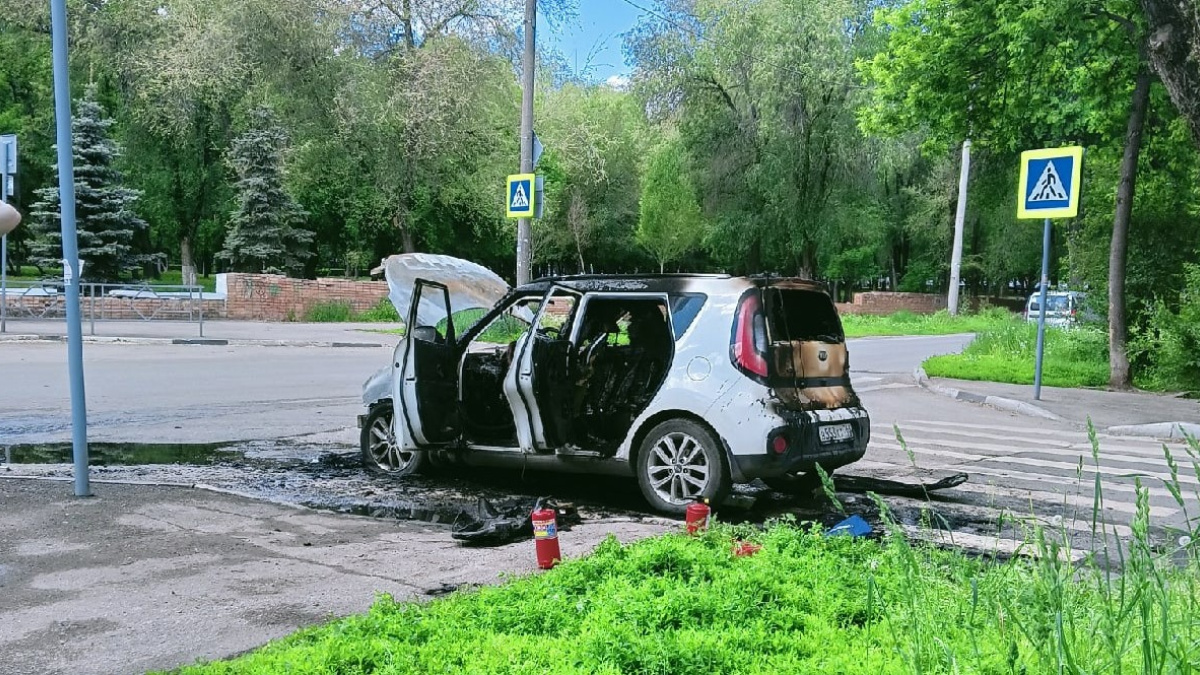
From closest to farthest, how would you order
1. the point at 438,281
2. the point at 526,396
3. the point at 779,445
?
the point at 779,445 < the point at 526,396 < the point at 438,281

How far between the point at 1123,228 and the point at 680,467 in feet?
37.0

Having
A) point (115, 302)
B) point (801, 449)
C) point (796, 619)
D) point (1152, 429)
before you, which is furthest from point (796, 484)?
point (115, 302)

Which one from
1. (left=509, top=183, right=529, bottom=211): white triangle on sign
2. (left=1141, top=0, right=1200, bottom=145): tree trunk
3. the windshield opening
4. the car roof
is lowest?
the windshield opening

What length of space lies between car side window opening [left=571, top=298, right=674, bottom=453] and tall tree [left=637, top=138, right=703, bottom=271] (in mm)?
38833

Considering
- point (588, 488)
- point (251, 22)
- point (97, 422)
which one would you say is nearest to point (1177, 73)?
point (588, 488)

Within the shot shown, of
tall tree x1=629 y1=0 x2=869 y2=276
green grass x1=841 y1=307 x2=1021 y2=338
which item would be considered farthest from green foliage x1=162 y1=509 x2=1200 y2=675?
tall tree x1=629 y1=0 x2=869 y2=276

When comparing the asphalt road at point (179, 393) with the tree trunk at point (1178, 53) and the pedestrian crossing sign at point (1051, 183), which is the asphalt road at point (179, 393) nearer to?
the tree trunk at point (1178, 53)

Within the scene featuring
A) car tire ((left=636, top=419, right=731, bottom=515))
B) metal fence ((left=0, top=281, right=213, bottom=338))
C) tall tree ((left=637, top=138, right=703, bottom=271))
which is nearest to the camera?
car tire ((left=636, top=419, right=731, bottom=515))

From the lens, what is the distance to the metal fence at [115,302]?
2600 cm

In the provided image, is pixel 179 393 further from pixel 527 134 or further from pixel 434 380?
pixel 527 134

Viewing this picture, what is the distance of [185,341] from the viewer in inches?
816

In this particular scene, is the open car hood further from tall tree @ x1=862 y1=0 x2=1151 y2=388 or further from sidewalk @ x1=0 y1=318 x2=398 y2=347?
sidewalk @ x1=0 y1=318 x2=398 y2=347

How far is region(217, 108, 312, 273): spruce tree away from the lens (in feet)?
118

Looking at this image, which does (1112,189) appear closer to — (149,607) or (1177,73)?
(1177,73)
